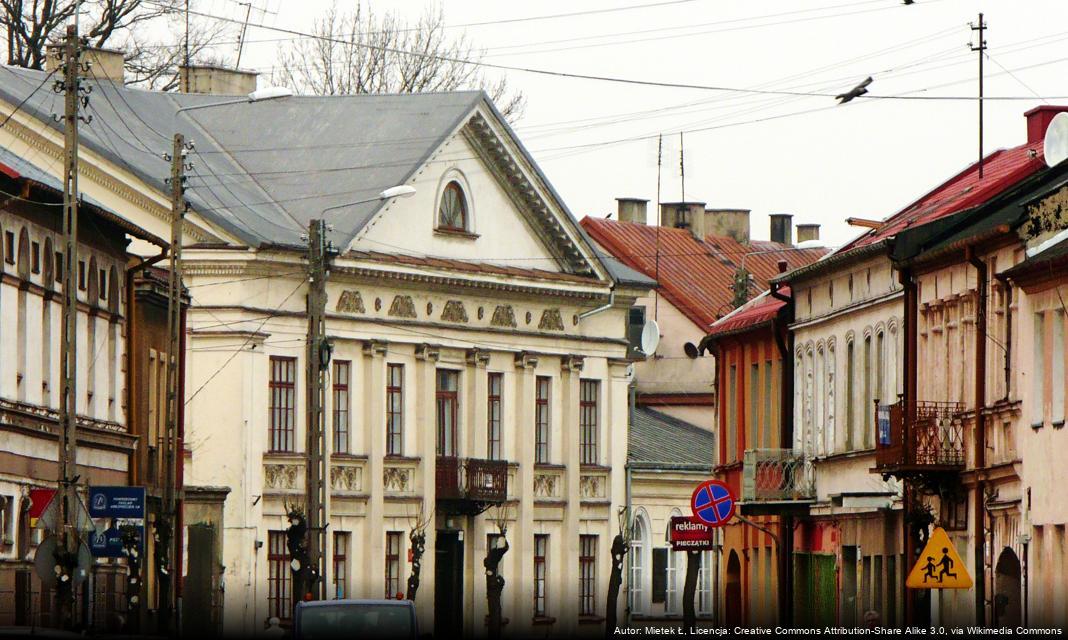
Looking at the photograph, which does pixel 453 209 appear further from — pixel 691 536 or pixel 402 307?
pixel 691 536

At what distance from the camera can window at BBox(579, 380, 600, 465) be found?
262ft

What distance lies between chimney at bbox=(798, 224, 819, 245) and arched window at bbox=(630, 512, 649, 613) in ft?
105

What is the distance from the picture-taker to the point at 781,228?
11269 centimetres

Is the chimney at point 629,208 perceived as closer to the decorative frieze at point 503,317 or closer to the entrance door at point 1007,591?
the decorative frieze at point 503,317

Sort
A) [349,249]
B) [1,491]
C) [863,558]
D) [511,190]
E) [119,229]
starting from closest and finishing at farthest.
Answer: [1,491], [863,558], [119,229], [349,249], [511,190]

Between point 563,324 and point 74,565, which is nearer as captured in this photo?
point 74,565

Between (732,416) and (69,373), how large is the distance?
21.4 meters

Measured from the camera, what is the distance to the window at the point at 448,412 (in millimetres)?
75688

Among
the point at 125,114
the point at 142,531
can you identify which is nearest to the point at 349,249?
the point at 125,114

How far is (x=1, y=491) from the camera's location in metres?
47.4

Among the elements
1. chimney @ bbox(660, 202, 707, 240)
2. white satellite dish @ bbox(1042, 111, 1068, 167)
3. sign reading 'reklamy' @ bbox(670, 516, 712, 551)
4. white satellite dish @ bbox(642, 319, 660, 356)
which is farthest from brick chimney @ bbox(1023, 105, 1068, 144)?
chimney @ bbox(660, 202, 707, 240)

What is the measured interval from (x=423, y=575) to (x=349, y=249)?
829 centimetres

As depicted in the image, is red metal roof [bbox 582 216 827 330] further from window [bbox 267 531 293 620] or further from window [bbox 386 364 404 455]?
window [bbox 267 531 293 620]

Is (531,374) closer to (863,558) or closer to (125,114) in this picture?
(125,114)
